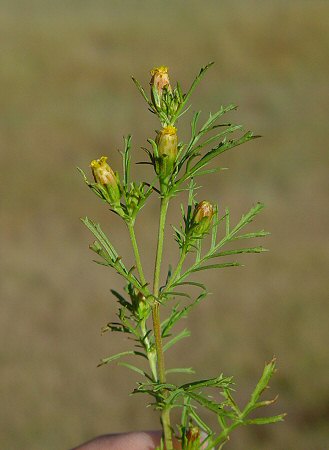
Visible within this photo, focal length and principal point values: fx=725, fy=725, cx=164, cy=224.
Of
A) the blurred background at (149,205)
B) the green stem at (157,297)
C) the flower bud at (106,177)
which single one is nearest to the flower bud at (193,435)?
the green stem at (157,297)

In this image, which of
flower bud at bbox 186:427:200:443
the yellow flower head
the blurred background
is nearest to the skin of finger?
flower bud at bbox 186:427:200:443

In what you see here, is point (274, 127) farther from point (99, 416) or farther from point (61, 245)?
point (99, 416)

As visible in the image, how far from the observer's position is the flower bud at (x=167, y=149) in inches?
53.3

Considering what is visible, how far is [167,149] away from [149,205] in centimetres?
680

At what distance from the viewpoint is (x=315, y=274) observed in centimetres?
719

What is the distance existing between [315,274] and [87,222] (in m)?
6.01

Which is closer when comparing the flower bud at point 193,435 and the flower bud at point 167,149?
the flower bud at point 167,149

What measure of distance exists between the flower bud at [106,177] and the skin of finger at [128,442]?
1.22m

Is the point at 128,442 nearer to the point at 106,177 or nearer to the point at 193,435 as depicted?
the point at 193,435

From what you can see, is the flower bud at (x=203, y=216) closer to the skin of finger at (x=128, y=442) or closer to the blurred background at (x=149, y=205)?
the skin of finger at (x=128, y=442)

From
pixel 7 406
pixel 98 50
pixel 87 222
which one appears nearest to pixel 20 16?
pixel 98 50

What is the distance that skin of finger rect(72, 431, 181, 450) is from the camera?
2.41m

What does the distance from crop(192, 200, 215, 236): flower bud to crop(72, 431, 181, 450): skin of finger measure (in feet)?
3.71

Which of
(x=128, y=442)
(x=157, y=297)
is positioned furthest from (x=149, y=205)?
(x=157, y=297)
